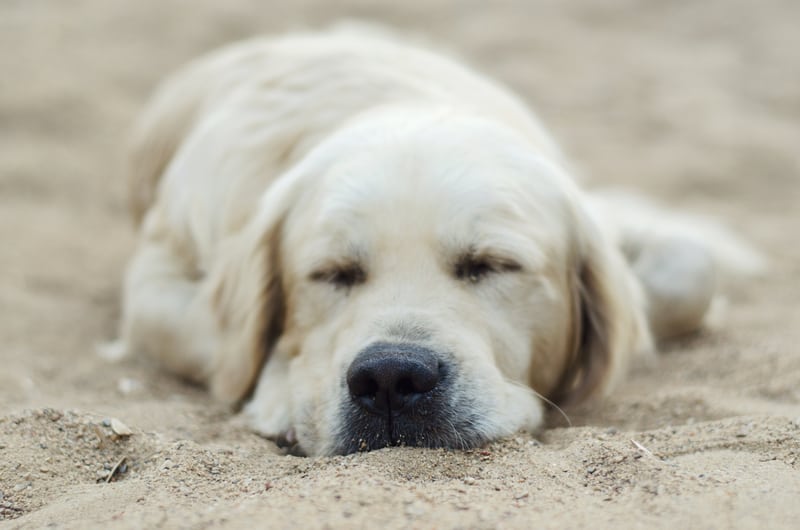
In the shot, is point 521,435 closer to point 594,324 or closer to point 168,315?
point 594,324

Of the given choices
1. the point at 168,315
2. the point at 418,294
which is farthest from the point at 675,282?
the point at 168,315

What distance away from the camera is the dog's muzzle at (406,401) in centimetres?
262

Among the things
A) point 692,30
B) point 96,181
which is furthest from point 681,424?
point 692,30

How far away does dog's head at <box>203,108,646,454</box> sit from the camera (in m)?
2.74

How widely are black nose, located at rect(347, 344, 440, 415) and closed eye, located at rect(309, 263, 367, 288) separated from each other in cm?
51

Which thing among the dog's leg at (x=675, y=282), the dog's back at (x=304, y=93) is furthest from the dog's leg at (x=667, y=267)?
the dog's back at (x=304, y=93)

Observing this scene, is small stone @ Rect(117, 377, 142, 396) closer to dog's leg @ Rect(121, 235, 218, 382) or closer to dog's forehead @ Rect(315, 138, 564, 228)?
dog's leg @ Rect(121, 235, 218, 382)

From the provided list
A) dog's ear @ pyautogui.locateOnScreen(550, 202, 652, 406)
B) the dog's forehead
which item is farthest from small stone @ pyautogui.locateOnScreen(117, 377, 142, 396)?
dog's ear @ pyautogui.locateOnScreen(550, 202, 652, 406)

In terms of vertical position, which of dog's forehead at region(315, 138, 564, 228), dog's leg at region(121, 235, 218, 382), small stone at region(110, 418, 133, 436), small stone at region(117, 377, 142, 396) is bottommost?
small stone at region(117, 377, 142, 396)

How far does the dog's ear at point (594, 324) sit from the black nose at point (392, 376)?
99 cm

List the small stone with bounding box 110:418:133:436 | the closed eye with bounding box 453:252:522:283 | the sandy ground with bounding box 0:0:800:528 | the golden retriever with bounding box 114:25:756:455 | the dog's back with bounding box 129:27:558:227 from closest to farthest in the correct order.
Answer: the sandy ground with bounding box 0:0:800:528
the small stone with bounding box 110:418:133:436
the golden retriever with bounding box 114:25:756:455
the closed eye with bounding box 453:252:522:283
the dog's back with bounding box 129:27:558:227

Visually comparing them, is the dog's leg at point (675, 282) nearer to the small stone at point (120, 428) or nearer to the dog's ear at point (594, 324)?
the dog's ear at point (594, 324)

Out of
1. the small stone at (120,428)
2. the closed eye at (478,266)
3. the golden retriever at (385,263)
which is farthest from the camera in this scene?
the closed eye at (478,266)

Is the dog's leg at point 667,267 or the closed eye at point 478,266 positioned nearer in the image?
the closed eye at point 478,266
